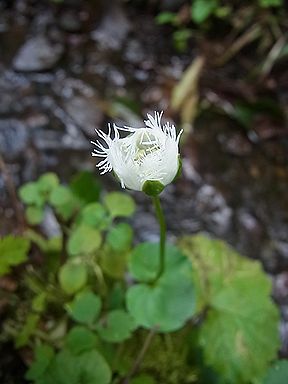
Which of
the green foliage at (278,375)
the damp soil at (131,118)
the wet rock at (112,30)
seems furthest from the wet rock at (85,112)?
the green foliage at (278,375)

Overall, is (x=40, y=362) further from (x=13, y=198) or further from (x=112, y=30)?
(x=112, y=30)

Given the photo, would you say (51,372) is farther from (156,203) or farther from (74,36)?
(74,36)

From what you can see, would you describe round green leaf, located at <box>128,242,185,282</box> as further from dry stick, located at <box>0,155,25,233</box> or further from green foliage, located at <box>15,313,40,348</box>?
→ dry stick, located at <box>0,155,25,233</box>

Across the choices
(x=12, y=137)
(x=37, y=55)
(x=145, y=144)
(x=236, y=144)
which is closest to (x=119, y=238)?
(x=145, y=144)

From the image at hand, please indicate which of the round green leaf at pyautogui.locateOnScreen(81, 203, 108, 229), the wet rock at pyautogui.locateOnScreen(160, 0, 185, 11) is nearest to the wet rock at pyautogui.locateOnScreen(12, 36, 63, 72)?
Answer: the wet rock at pyautogui.locateOnScreen(160, 0, 185, 11)

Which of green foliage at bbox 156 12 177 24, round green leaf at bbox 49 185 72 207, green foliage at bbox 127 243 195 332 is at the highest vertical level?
round green leaf at bbox 49 185 72 207

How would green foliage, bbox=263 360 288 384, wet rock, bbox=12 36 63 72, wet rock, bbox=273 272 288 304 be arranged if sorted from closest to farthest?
green foliage, bbox=263 360 288 384
wet rock, bbox=273 272 288 304
wet rock, bbox=12 36 63 72
